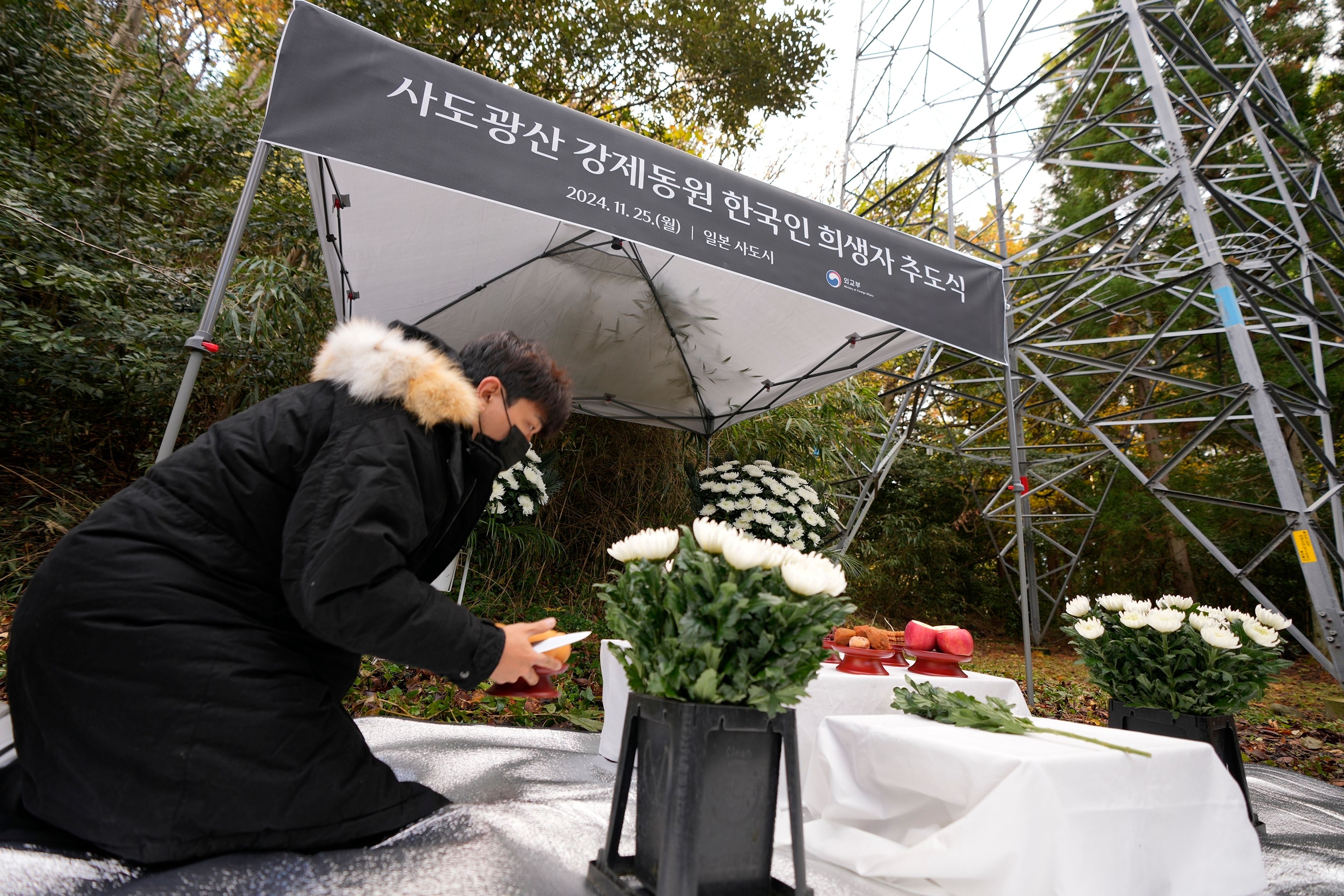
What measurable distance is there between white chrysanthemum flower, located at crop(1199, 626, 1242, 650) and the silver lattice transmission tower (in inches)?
44.9

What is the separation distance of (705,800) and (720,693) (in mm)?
164

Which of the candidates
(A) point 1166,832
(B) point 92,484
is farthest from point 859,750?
(B) point 92,484

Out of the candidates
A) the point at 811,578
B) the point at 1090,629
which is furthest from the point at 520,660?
the point at 1090,629

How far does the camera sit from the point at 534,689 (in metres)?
1.38

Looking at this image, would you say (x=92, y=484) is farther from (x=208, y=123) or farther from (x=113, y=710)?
(x=113, y=710)

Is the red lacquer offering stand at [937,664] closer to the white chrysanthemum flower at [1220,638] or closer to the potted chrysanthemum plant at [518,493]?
the white chrysanthemum flower at [1220,638]

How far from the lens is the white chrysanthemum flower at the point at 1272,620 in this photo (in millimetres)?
2232

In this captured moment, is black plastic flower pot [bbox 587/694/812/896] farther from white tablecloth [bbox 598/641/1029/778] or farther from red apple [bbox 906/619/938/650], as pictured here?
red apple [bbox 906/619/938/650]

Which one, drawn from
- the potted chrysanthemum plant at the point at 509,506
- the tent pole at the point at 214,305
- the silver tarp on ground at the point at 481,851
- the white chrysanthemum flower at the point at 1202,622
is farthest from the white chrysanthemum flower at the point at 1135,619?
the tent pole at the point at 214,305

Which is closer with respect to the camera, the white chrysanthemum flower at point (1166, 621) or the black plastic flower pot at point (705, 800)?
the black plastic flower pot at point (705, 800)

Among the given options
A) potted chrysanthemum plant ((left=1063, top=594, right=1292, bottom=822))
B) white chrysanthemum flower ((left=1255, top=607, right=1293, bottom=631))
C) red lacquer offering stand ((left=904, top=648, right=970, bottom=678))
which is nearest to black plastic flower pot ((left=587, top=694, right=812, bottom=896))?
red lacquer offering stand ((left=904, top=648, right=970, bottom=678))

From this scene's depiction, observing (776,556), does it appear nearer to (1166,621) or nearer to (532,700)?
(1166,621)

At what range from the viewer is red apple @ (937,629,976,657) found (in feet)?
6.94

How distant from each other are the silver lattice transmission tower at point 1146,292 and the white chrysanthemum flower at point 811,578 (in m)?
2.44
